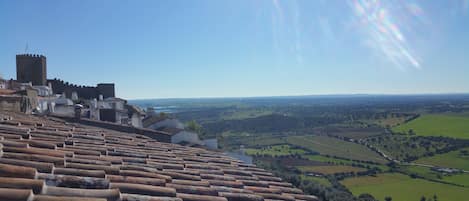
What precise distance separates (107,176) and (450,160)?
2762 inches

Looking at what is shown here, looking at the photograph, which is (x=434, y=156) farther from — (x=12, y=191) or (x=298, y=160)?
(x=12, y=191)

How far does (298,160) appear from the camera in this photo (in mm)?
61719

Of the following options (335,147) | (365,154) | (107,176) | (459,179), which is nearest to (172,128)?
(107,176)

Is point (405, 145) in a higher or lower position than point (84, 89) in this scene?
lower

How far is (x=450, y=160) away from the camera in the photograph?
63344 millimetres

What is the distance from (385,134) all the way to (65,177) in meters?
96.4

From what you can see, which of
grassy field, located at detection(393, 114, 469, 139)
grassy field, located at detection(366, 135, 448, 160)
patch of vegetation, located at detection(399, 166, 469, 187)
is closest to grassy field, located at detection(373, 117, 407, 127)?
grassy field, located at detection(393, 114, 469, 139)

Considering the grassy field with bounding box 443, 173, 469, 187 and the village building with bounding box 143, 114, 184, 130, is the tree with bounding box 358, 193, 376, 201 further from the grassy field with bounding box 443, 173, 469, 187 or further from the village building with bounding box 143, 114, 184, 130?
the village building with bounding box 143, 114, 184, 130

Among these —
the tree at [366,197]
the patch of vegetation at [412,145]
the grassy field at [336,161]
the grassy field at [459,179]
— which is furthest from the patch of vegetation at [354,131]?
the tree at [366,197]

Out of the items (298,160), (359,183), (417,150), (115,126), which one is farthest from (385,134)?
(115,126)

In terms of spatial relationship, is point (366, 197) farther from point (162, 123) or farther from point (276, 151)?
point (276, 151)

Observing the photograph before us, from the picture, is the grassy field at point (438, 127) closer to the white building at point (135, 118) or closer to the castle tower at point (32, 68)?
the white building at point (135, 118)

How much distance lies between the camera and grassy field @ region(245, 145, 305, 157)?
68125mm

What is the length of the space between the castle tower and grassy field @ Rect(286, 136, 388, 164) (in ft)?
165
